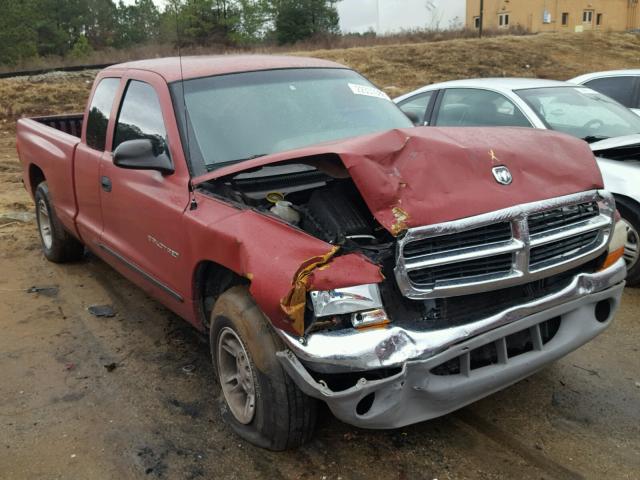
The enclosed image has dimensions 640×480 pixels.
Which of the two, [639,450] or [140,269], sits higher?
[140,269]

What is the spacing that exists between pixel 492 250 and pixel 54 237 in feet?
15.4

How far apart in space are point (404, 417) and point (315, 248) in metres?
0.81

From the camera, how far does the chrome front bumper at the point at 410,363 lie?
2.44m

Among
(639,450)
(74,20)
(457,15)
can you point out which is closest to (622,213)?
(639,450)

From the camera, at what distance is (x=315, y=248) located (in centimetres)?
257

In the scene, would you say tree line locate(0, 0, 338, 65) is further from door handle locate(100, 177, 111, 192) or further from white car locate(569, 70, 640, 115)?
door handle locate(100, 177, 111, 192)

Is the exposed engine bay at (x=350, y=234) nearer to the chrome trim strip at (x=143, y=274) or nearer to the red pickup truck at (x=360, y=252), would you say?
the red pickup truck at (x=360, y=252)

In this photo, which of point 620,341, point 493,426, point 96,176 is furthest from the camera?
point 96,176

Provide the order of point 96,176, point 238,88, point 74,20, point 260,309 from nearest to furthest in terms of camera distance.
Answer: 1. point 260,309
2. point 238,88
3. point 96,176
4. point 74,20

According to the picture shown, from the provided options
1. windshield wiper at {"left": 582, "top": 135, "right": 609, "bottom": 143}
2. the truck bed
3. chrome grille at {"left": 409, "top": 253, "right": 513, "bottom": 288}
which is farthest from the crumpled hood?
the truck bed

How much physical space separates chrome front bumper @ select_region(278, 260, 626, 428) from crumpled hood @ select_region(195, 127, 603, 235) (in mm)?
464

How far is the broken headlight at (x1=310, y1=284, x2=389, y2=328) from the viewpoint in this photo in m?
2.46

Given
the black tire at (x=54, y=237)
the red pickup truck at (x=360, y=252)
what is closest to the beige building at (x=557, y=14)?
the black tire at (x=54, y=237)

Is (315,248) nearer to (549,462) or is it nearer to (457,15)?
(549,462)
